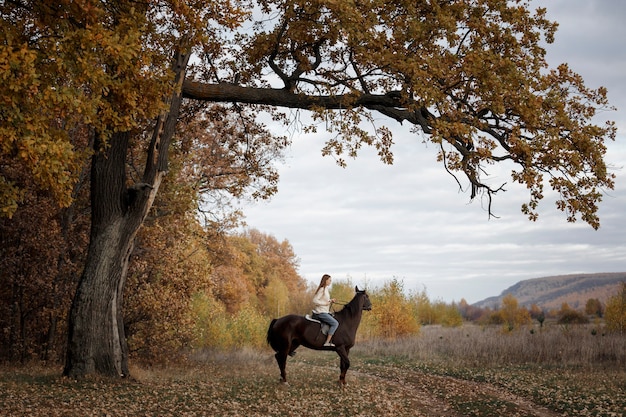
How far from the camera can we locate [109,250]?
48.5 ft

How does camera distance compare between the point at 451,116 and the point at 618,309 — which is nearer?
the point at 451,116

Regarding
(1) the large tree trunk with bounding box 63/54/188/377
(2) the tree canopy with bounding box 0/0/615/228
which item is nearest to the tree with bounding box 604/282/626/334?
(2) the tree canopy with bounding box 0/0/615/228

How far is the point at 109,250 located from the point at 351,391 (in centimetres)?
688

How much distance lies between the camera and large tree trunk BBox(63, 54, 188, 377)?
14375 mm

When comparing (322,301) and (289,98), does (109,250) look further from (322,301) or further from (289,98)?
(289,98)

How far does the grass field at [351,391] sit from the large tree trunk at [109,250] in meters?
0.69

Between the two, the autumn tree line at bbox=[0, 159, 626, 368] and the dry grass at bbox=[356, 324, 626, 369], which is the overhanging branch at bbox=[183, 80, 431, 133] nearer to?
the autumn tree line at bbox=[0, 159, 626, 368]

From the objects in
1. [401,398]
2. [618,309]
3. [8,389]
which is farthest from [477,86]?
[618,309]

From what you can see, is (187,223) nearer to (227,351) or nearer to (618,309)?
(227,351)

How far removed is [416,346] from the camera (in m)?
30.4

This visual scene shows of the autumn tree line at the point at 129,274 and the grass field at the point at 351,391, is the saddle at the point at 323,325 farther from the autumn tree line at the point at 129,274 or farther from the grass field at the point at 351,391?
the autumn tree line at the point at 129,274

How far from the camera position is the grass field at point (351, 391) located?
452 inches

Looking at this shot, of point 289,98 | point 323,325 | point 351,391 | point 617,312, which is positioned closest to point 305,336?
point 323,325

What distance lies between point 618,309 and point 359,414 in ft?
93.4
